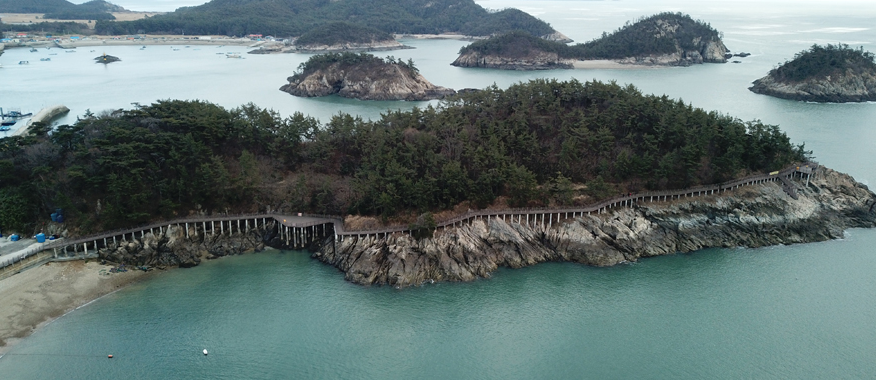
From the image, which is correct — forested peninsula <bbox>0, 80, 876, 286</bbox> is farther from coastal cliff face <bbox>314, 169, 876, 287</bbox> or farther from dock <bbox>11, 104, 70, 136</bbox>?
dock <bbox>11, 104, 70, 136</bbox>

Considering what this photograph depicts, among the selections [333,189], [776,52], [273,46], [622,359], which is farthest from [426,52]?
[622,359]

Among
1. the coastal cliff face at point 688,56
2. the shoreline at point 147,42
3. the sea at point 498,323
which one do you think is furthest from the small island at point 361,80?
the shoreline at point 147,42

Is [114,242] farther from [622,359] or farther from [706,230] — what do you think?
[706,230]

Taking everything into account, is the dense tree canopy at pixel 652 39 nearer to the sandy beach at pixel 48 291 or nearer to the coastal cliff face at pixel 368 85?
the coastal cliff face at pixel 368 85

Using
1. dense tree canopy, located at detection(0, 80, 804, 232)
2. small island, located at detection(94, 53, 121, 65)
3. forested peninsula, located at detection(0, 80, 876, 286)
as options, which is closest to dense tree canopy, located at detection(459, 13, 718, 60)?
small island, located at detection(94, 53, 121, 65)

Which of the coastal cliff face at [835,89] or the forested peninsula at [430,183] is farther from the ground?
the coastal cliff face at [835,89]
